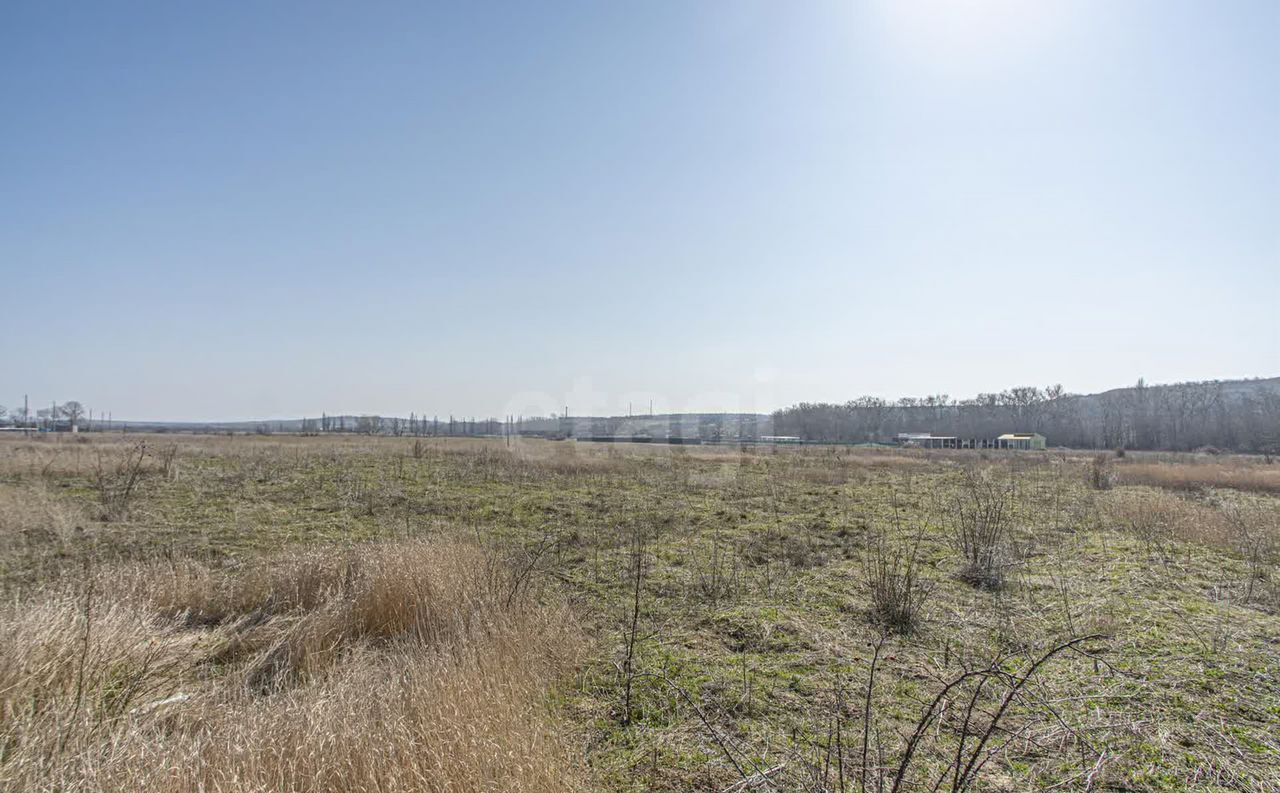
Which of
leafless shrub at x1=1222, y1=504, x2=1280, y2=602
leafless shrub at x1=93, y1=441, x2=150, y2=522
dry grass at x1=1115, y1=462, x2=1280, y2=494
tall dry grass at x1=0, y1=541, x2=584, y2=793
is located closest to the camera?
tall dry grass at x1=0, y1=541, x2=584, y2=793

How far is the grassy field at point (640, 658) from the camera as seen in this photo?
8.61 feet

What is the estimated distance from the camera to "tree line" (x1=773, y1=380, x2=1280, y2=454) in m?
69.9

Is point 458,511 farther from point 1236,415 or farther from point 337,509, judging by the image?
point 1236,415

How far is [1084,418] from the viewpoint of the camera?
9500 centimetres

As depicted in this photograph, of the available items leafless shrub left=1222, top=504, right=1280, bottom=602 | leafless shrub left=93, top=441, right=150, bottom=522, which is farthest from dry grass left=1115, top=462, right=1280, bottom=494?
leafless shrub left=93, top=441, right=150, bottom=522

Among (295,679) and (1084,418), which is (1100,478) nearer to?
(295,679)

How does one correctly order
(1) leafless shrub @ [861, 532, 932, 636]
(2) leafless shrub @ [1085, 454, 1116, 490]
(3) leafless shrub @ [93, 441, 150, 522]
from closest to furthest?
(1) leafless shrub @ [861, 532, 932, 636], (3) leafless shrub @ [93, 441, 150, 522], (2) leafless shrub @ [1085, 454, 1116, 490]

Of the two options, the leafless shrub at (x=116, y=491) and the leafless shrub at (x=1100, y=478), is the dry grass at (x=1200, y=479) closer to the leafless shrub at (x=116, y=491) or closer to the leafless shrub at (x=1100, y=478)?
the leafless shrub at (x=1100, y=478)

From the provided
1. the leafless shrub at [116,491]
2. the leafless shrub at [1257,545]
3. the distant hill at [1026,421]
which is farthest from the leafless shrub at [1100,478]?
the distant hill at [1026,421]

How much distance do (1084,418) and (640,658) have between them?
118m

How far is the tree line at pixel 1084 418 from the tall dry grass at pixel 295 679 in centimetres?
7765

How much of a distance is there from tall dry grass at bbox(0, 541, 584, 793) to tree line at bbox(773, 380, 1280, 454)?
255 ft

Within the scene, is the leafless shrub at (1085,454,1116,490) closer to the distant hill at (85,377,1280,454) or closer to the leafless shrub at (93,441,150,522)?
the leafless shrub at (93,441,150,522)

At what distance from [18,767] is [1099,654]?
6545 millimetres
